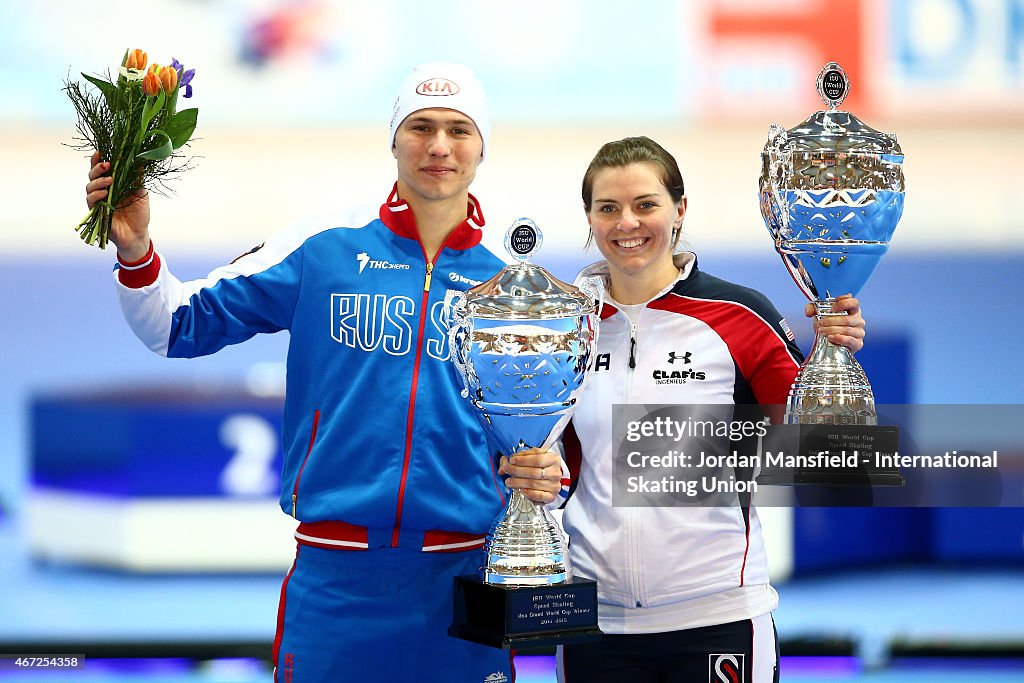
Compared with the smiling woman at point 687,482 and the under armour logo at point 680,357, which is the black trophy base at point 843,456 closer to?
the smiling woman at point 687,482

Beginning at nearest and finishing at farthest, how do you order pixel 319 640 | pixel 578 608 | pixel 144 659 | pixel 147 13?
pixel 578 608 < pixel 319 640 < pixel 147 13 < pixel 144 659

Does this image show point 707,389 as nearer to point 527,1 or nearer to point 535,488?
point 535,488

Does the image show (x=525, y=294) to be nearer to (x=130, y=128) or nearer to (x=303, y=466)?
(x=303, y=466)

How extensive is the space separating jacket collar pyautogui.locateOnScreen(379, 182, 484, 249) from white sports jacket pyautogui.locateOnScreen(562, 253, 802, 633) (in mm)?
321

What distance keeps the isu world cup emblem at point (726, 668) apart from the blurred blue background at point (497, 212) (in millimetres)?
2200

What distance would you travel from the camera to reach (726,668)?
79.5 inches

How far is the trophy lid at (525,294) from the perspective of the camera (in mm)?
1914

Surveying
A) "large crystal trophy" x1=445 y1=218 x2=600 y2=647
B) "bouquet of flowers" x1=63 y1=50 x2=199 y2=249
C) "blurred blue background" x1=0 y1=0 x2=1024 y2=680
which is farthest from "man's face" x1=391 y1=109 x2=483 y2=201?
"blurred blue background" x1=0 y1=0 x2=1024 y2=680

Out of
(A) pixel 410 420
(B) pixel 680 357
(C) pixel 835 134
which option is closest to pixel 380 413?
(A) pixel 410 420

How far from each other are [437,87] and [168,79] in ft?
1.58

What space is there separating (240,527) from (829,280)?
286 centimetres

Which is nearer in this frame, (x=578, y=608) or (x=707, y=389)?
(x=578, y=608)

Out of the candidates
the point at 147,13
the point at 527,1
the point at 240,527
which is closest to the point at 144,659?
the point at 240,527

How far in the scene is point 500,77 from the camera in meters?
3.87
